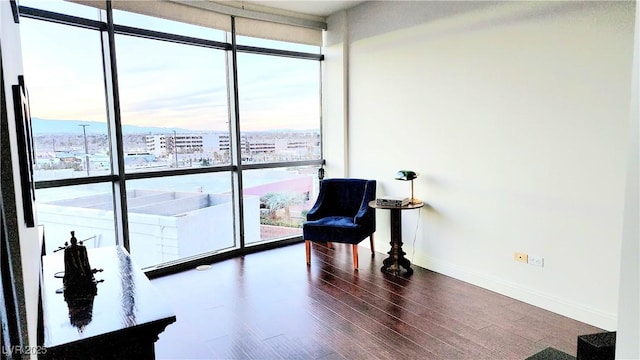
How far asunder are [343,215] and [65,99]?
309 cm

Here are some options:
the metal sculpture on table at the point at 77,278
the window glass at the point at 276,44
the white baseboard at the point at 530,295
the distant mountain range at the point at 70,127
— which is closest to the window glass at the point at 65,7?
the distant mountain range at the point at 70,127

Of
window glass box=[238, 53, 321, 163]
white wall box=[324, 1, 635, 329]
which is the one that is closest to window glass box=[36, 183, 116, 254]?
window glass box=[238, 53, 321, 163]

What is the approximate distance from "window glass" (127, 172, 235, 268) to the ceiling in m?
2.08

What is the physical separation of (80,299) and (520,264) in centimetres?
331

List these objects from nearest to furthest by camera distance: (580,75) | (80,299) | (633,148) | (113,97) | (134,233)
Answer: (633,148), (80,299), (580,75), (113,97), (134,233)

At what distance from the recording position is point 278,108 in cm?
530

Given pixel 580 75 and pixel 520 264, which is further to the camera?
pixel 520 264

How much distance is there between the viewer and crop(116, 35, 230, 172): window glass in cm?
410

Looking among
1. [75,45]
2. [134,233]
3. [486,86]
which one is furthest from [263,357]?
[75,45]

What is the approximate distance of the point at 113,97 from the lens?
392cm

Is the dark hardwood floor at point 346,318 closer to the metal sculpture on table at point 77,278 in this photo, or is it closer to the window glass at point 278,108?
the metal sculpture on table at point 77,278

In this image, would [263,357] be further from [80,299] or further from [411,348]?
[80,299]

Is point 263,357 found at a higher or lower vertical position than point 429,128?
lower

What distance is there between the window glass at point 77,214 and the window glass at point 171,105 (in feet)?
1.43
